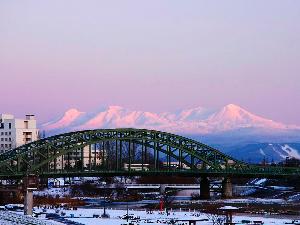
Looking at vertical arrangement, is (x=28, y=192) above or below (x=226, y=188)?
below

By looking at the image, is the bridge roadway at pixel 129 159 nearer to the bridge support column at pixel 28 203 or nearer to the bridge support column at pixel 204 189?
the bridge support column at pixel 204 189

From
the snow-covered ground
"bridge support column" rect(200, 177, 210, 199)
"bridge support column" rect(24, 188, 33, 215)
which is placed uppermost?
"bridge support column" rect(200, 177, 210, 199)

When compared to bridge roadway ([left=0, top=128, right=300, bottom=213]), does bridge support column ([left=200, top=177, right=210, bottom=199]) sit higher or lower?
lower

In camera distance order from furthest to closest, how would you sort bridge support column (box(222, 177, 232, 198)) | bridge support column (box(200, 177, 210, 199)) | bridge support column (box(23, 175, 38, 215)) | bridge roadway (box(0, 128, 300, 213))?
bridge support column (box(222, 177, 232, 198))
bridge support column (box(200, 177, 210, 199))
bridge roadway (box(0, 128, 300, 213))
bridge support column (box(23, 175, 38, 215))

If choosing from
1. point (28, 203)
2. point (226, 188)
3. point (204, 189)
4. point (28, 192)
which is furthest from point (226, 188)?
point (28, 203)

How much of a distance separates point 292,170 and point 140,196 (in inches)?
1254

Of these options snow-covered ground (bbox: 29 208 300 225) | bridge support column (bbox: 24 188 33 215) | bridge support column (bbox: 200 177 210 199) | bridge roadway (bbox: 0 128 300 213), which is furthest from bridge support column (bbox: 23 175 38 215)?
bridge support column (bbox: 200 177 210 199)

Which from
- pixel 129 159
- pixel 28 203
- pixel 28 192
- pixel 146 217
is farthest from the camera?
pixel 129 159

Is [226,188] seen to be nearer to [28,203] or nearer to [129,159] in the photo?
[129,159]

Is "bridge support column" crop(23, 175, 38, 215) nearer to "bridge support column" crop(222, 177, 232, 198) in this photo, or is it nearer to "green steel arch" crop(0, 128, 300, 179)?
"green steel arch" crop(0, 128, 300, 179)

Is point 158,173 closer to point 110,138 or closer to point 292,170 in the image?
point 110,138

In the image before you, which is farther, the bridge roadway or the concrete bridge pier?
the concrete bridge pier

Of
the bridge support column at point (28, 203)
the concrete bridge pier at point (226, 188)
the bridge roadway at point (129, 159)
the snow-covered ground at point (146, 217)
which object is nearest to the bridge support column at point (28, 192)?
the bridge support column at point (28, 203)

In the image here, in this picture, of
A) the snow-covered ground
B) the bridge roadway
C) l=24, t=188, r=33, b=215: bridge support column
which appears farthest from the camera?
the bridge roadway
